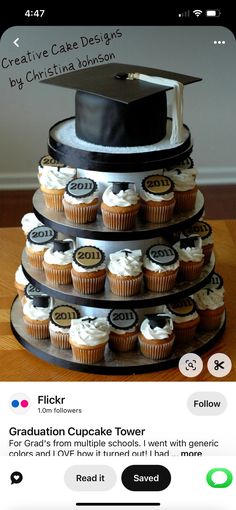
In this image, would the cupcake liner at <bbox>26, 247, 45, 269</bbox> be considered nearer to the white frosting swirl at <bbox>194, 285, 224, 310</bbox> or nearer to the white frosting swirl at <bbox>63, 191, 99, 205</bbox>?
the white frosting swirl at <bbox>63, 191, 99, 205</bbox>

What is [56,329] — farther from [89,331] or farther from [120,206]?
[120,206]

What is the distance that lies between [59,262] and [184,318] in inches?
6.7

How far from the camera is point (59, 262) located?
91cm

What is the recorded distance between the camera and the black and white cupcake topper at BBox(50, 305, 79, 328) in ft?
3.01

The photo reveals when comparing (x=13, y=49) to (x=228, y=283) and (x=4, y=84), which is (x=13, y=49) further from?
(x=228, y=283)

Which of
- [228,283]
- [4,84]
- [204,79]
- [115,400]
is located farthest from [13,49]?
[228,283]

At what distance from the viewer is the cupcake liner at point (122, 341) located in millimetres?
913

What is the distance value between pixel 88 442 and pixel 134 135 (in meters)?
0.35

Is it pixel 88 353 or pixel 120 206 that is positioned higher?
pixel 120 206

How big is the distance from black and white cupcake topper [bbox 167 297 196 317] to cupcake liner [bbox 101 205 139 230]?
12 cm

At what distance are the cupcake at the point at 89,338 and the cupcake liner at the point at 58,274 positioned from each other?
2.1 inches
